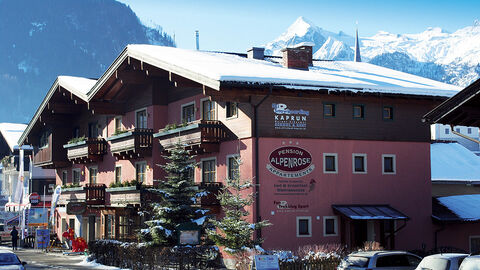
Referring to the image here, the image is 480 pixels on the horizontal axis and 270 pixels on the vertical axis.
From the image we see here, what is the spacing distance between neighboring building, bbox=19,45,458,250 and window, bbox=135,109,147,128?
1.36 feet

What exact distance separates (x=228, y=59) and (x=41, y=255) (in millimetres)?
18422

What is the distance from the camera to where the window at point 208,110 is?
3684 cm

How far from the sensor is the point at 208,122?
35.5m

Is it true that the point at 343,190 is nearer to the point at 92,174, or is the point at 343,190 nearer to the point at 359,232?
the point at 359,232

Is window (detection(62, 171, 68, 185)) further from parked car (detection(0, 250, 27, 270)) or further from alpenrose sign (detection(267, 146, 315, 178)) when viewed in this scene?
parked car (detection(0, 250, 27, 270))

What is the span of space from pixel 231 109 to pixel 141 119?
10.4 m

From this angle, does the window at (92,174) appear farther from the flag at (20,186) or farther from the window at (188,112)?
the flag at (20,186)

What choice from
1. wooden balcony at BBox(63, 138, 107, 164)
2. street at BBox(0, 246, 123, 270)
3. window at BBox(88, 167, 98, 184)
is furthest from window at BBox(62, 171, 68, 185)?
street at BBox(0, 246, 123, 270)

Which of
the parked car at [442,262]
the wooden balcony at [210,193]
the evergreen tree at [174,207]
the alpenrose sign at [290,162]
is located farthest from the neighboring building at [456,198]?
the parked car at [442,262]

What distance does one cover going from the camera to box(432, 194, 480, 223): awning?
3666 centimetres

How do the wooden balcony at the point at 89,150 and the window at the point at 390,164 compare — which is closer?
the window at the point at 390,164

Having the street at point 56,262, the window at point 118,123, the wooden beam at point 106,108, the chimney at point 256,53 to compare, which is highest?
the chimney at point 256,53

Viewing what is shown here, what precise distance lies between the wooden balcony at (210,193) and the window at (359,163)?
6.75m

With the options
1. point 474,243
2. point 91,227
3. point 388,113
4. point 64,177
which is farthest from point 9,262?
point 64,177
